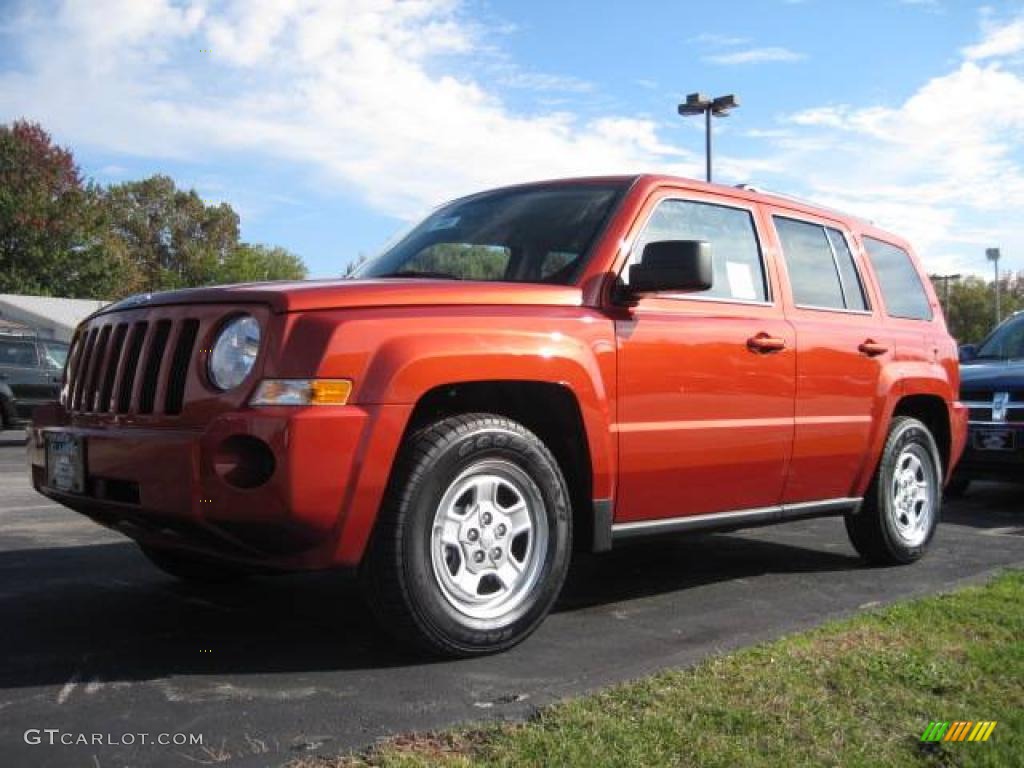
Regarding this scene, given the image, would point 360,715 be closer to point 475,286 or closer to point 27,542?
point 475,286

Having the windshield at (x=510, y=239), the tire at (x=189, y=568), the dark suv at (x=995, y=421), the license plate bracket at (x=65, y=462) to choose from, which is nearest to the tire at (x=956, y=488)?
the dark suv at (x=995, y=421)

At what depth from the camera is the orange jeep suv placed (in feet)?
10.8

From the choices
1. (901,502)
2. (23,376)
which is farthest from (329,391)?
(23,376)

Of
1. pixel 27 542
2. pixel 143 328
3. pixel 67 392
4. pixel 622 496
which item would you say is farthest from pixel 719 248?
pixel 27 542

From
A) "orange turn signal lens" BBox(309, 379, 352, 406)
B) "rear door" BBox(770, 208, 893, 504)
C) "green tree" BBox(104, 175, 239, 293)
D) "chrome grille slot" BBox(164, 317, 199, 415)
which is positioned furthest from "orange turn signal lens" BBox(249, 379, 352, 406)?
"green tree" BBox(104, 175, 239, 293)

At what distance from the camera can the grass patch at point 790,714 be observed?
266 centimetres

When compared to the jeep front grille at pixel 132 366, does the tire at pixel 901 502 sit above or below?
below

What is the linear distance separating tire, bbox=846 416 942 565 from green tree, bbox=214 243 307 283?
62.2m

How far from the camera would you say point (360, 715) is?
3010mm

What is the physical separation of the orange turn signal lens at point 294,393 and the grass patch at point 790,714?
3.54 ft

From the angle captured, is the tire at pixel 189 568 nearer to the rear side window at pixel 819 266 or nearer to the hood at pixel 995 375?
the rear side window at pixel 819 266

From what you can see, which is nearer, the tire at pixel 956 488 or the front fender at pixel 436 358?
the front fender at pixel 436 358

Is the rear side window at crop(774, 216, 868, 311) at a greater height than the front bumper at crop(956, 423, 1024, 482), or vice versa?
the rear side window at crop(774, 216, 868, 311)

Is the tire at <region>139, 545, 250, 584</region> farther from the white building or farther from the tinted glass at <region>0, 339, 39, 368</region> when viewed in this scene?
the white building
